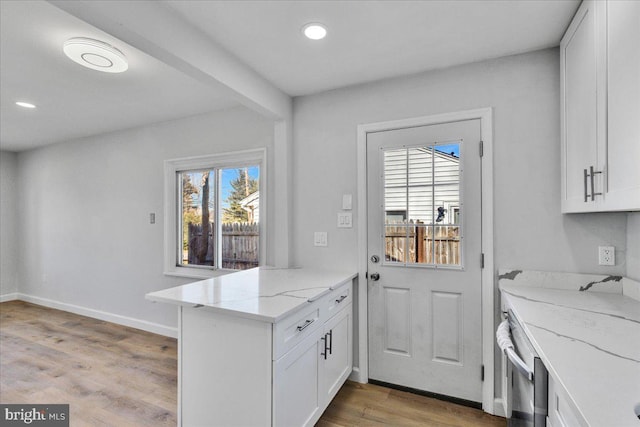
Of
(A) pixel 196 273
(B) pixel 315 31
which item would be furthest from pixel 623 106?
(A) pixel 196 273

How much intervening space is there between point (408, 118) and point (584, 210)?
1.23 m

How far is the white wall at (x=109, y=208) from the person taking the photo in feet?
11.0

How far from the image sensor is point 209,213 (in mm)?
3447

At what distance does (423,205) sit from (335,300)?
94cm

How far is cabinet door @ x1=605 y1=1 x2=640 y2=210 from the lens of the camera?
1118 millimetres

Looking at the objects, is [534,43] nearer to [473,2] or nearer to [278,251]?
[473,2]

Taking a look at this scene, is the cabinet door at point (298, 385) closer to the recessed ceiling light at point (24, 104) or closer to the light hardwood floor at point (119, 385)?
the light hardwood floor at point (119, 385)

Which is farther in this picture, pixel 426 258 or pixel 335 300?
pixel 426 258

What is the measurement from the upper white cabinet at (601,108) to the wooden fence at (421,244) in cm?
70

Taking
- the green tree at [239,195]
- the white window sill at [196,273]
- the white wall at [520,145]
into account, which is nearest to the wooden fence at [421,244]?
the white wall at [520,145]

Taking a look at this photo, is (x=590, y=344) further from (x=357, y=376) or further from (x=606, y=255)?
(x=357, y=376)

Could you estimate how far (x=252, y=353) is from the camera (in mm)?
1443

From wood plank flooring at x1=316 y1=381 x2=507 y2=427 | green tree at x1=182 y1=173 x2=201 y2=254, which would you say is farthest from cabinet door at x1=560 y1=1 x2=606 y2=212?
green tree at x1=182 y1=173 x2=201 y2=254

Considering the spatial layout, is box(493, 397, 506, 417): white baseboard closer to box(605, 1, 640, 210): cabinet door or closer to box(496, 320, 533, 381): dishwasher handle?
box(496, 320, 533, 381): dishwasher handle
